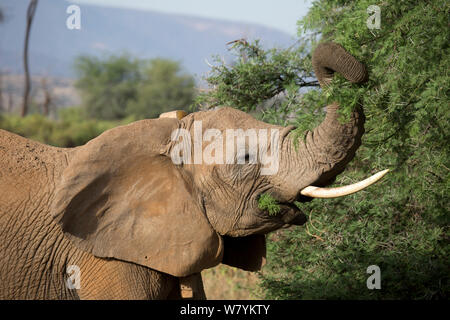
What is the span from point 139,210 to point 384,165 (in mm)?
2325

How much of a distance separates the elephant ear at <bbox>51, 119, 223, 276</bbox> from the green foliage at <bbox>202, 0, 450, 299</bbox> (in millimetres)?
922

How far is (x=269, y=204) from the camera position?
384 cm

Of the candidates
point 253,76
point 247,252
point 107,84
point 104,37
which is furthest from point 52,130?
point 104,37

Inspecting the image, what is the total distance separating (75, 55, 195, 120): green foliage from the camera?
29.0m

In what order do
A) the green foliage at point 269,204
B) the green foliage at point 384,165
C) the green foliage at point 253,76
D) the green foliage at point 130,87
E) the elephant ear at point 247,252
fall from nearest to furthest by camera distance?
the green foliage at point 269,204
the elephant ear at point 247,252
the green foliage at point 384,165
the green foliage at point 253,76
the green foliage at point 130,87

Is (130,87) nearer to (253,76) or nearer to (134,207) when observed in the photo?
(253,76)

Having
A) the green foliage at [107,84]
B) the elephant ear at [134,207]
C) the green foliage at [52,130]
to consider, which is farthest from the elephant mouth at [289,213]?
the green foliage at [107,84]

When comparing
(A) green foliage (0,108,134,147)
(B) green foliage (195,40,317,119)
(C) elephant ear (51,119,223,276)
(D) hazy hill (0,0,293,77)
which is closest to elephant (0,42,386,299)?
(C) elephant ear (51,119,223,276)

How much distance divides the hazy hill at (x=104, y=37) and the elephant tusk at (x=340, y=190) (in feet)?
301

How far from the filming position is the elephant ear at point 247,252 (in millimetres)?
4406

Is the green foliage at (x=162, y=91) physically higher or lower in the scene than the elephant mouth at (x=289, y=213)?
lower

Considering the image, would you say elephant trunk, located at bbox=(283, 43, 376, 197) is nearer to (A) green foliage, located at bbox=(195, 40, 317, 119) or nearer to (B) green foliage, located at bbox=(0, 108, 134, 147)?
(A) green foliage, located at bbox=(195, 40, 317, 119)

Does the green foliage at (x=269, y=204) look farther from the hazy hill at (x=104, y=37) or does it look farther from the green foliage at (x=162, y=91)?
the hazy hill at (x=104, y=37)

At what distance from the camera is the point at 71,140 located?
24078 mm
